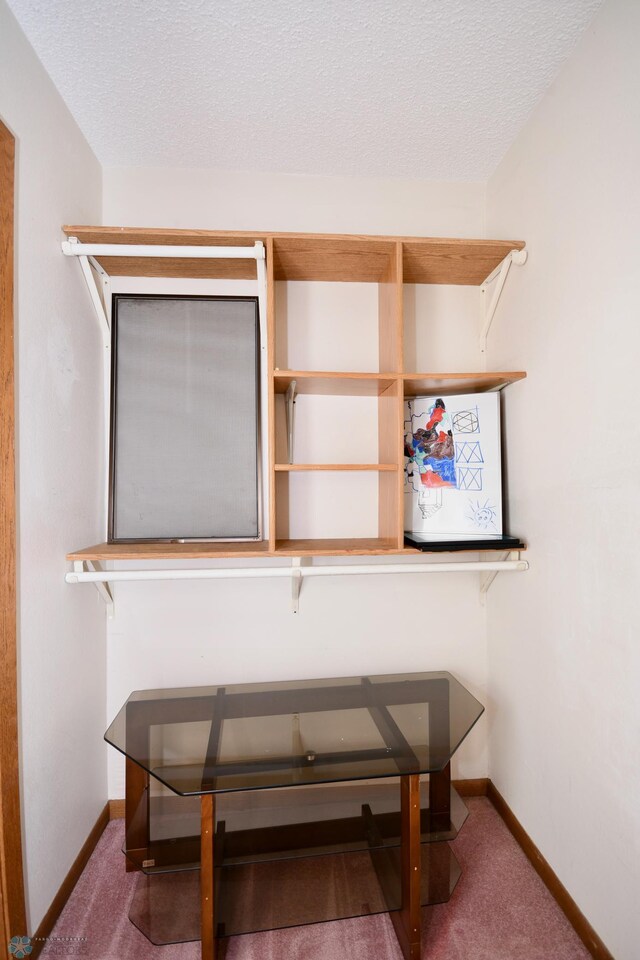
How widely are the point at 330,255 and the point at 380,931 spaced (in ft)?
6.88

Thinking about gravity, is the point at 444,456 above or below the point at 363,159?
below

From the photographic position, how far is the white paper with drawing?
1.61 metres

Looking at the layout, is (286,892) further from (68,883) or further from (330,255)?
(330,255)

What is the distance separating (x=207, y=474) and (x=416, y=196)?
1.37 meters

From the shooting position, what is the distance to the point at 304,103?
146 cm

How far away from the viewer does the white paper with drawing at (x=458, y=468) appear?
1607 mm

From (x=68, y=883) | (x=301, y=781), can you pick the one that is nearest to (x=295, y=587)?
(x=301, y=781)

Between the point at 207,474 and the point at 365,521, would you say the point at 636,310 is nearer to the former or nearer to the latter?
the point at 365,521

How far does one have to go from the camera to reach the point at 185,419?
167 cm

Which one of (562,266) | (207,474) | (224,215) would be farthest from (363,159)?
(207,474)

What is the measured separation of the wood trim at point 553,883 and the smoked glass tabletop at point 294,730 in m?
0.51

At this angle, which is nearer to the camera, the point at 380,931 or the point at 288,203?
the point at 380,931

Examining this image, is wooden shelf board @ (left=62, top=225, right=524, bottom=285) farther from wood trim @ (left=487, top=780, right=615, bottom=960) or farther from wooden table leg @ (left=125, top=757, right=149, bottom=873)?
wood trim @ (left=487, top=780, right=615, bottom=960)

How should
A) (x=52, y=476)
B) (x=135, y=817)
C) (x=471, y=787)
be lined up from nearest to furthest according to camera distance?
(x=52, y=476)
(x=135, y=817)
(x=471, y=787)
